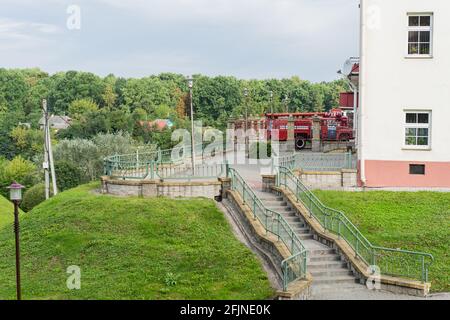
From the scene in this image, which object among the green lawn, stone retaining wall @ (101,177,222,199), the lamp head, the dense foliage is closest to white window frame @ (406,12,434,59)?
the green lawn

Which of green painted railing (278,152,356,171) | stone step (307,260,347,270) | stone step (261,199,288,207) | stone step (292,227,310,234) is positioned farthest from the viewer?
green painted railing (278,152,356,171)

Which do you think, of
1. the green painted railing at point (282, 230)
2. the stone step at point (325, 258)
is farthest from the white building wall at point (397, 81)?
the stone step at point (325, 258)

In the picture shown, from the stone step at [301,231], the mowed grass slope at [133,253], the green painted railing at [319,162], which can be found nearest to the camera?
the mowed grass slope at [133,253]

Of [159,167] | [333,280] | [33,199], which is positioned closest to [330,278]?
[333,280]

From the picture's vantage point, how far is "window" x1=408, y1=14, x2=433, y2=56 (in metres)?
21.7

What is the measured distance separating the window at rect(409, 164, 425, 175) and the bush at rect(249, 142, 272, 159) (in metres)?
10.7

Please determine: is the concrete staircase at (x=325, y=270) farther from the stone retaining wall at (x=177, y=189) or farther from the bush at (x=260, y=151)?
the bush at (x=260, y=151)

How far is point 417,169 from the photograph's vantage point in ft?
71.7

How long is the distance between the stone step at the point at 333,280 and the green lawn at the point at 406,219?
2.02 metres

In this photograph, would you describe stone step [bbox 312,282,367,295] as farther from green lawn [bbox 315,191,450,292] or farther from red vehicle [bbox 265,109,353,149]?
red vehicle [bbox 265,109,353,149]

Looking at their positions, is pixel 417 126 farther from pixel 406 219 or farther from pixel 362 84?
pixel 406 219

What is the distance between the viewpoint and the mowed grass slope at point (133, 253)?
46.1 feet

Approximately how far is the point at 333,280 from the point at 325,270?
0.46m

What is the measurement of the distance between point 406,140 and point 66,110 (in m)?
91.9
